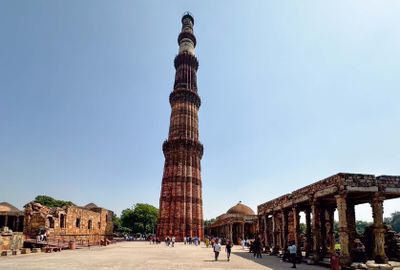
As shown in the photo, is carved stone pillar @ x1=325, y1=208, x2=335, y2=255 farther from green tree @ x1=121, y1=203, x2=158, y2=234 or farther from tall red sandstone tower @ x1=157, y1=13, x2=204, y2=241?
green tree @ x1=121, y1=203, x2=158, y2=234

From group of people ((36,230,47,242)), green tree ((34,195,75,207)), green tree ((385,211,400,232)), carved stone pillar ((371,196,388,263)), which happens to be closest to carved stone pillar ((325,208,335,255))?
carved stone pillar ((371,196,388,263))

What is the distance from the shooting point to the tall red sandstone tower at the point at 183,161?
45906 millimetres

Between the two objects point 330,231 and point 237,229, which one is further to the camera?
point 237,229

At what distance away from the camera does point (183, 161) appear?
158ft

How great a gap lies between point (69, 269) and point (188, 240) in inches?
1232

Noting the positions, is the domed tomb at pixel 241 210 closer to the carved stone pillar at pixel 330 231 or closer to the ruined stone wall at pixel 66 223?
the ruined stone wall at pixel 66 223

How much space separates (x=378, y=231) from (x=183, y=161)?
35371mm

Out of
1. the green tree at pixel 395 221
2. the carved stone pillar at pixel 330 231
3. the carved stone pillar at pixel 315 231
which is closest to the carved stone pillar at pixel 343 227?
the carved stone pillar at pixel 315 231

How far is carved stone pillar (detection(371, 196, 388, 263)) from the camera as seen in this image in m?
14.2

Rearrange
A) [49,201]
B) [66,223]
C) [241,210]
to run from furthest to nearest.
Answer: [49,201], [241,210], [66,223]

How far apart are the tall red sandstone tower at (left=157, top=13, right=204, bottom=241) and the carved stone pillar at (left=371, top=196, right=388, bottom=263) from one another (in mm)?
33546

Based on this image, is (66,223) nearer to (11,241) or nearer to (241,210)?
(11,241)

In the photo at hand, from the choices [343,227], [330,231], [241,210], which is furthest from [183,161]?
[343,227]

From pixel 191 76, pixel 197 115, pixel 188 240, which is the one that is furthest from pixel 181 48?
pixel 188 240
